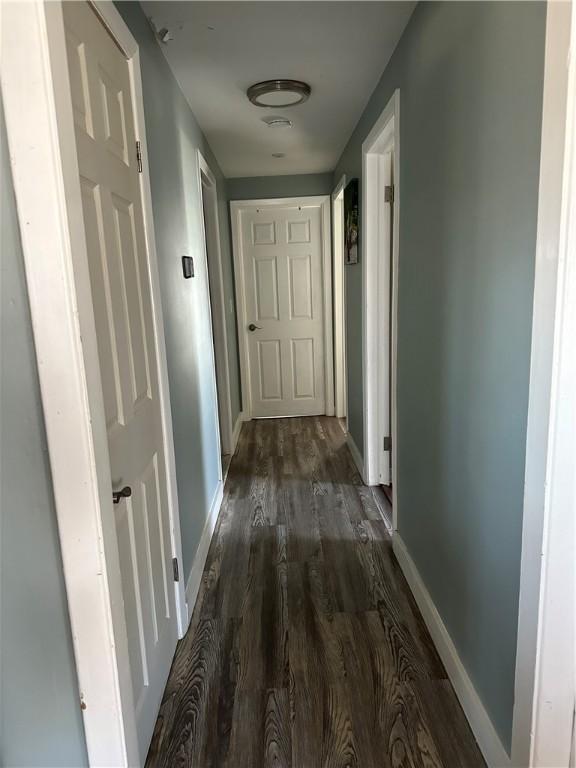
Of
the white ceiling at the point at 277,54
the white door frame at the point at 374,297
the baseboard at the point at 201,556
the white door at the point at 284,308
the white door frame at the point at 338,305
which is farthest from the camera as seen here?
the white door at the point at 284,308

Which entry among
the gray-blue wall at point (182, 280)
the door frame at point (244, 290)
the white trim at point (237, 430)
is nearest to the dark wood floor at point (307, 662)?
the gray-blue wall at point (182, 280)

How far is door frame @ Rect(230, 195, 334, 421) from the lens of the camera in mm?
4504

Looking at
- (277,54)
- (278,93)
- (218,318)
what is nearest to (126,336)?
(277,54)

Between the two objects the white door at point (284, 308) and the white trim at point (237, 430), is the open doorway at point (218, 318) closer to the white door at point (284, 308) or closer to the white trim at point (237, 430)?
the white trim at point (237, 430)

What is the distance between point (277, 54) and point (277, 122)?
83 centimetres

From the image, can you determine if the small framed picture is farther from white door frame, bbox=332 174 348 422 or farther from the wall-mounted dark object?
the wall-mounted dark object

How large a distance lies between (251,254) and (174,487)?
3263 mm

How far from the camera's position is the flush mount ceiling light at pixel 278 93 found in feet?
7.52

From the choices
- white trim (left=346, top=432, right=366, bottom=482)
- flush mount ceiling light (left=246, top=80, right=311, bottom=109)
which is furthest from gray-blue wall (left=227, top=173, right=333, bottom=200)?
white trim (left=346, top=432, right=366, bottom=482)

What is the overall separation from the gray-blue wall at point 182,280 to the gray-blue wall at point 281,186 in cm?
157

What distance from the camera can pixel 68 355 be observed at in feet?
3.05

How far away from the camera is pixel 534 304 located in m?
1.00

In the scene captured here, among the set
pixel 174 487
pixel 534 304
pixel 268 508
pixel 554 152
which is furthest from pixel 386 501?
pixel 554 152

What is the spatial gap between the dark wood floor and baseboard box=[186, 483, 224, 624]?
1.8 inches
